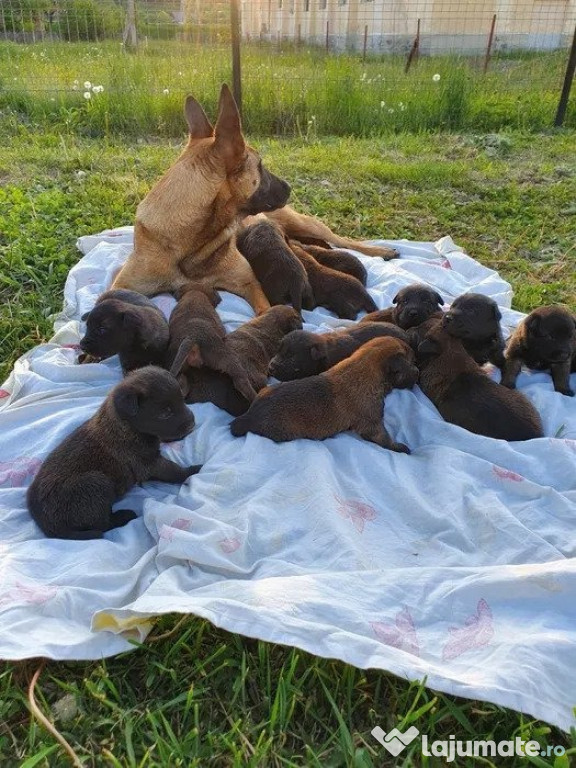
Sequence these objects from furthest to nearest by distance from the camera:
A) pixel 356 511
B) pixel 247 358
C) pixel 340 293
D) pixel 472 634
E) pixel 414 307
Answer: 1. pixel 340 293
2. pixel 414 307
3. pixel 247 358
4. pixel 356 511
5. pixel 472 634

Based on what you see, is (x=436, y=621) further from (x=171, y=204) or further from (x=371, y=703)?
(x=171, y=204)

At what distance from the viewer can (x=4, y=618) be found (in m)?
2.60

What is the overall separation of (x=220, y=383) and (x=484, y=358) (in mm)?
1781

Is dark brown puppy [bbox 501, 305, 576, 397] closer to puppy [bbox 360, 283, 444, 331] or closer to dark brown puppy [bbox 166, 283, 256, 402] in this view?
puppy [bbox 360, 283, 444, 331]

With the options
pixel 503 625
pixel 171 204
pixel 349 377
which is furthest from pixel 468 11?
pixel 503 625

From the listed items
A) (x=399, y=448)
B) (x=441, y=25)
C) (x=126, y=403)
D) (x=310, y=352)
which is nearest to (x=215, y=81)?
(x=310, y=352)

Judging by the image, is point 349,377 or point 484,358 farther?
point 484,358

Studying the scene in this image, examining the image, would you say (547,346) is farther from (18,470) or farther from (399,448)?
A: (18,470)

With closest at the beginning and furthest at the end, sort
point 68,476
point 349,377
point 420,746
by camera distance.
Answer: point 420,746 < point 68,476 < point 349,377

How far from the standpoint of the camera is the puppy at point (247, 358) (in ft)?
13.1

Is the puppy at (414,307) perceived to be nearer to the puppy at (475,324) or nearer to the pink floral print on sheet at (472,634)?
the puppy at (475,324)

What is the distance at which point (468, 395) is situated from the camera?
12.7ft

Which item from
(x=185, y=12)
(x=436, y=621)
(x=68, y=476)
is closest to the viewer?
(x=436, y=621)

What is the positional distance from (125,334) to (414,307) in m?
1.94
